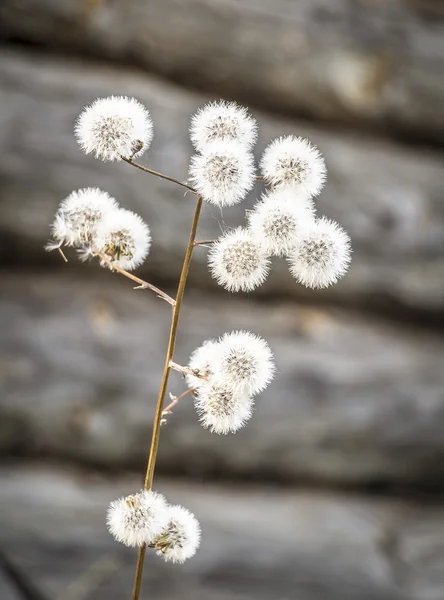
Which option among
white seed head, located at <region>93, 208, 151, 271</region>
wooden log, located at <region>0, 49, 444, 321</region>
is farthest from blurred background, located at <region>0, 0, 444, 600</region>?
white seed head, located at <region>93, 208, 151, 271</region>

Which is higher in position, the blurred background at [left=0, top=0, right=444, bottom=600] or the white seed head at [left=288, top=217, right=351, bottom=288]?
the blurred background at [left=0, top=0, right=444, bottom=600]

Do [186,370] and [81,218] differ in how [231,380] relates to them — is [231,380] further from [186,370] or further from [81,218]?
[81,218]

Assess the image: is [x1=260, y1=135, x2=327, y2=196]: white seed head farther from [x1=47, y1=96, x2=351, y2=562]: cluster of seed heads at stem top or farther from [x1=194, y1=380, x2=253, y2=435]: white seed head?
[x1=194, y1=380, x2=253, y2=435]: white seed head

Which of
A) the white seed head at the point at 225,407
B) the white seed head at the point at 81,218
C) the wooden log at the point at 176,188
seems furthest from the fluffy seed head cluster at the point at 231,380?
the wooden log at the point at 176,188

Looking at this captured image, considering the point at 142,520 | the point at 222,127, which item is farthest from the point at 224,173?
the point at 142,520

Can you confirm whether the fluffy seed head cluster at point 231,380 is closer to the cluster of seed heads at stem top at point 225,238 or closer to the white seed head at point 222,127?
the cluster of seed heads at stem top at point 225,238

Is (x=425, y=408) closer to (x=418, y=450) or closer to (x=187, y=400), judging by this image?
(x=418, y=450)
